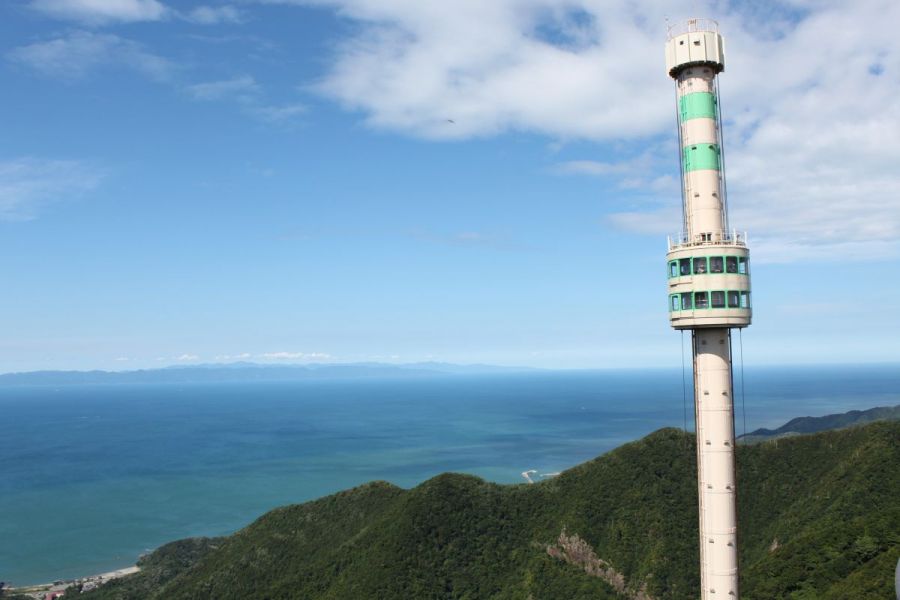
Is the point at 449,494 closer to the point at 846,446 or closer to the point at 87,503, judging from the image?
the point at 846,446

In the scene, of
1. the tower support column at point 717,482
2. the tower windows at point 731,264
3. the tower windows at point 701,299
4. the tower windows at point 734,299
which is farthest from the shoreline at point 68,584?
the tower windows at point 731,264

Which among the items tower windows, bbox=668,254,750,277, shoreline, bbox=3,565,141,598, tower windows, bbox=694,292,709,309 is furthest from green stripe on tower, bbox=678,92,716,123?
shoreline, bbox=3,565,141,598

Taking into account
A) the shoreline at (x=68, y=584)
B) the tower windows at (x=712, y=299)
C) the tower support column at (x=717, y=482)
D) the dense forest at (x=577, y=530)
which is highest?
the tower windows at (x=712, y=299)

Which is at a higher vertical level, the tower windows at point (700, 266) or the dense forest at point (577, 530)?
the tower windows at point (700, 266)

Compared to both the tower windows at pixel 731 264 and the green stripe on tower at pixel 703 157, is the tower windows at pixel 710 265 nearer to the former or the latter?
the tower windows at pixel 731 264

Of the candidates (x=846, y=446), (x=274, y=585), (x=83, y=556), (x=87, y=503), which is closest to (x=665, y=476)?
(x=846, y=446)

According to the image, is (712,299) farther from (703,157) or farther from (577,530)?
(577,530)

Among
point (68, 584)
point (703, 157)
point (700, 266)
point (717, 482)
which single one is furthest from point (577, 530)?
point (68, 584)
